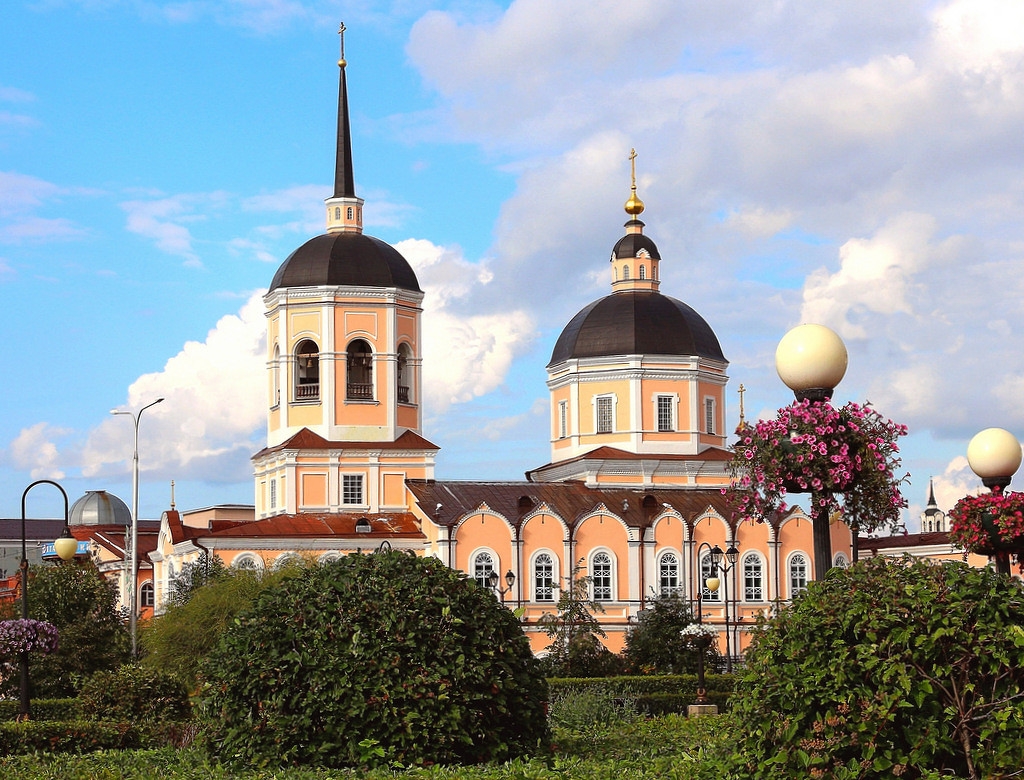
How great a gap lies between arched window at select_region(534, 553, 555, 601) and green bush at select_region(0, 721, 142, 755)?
4014cm

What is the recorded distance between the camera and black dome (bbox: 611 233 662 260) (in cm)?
6794

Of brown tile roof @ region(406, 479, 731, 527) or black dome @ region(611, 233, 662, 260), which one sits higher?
black dome @ region(611, 233, 662, 260)

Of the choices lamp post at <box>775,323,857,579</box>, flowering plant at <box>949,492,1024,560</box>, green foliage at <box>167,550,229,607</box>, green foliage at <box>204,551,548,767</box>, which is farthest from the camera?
green foliage at <box>167,550,229,607</box>

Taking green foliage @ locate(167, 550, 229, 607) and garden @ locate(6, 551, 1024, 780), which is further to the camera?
green foliage @ locate(167, 550, 229, 607)

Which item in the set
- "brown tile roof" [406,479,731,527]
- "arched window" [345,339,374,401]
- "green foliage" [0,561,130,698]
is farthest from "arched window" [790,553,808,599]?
"green foliage" [0,561,130,698]

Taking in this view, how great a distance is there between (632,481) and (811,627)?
55.3m

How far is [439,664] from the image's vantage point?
11781mm

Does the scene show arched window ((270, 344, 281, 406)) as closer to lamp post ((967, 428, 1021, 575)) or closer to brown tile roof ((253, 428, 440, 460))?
brown tile roof ((253, 428, 440, 460))

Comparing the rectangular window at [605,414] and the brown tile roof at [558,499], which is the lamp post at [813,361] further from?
the rectangular window at [605,414]

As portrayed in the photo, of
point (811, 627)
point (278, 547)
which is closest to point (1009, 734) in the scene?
point (811, 627)

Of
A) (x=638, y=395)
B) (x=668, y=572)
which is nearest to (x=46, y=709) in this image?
(x=668, y=572)

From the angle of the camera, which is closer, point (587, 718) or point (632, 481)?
point (587, 718)

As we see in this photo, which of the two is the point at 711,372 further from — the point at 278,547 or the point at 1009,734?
the point at 1009,734

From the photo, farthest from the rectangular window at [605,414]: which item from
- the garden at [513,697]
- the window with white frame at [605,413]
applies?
the garden at [513,697]
